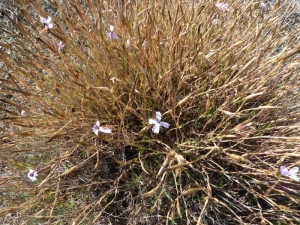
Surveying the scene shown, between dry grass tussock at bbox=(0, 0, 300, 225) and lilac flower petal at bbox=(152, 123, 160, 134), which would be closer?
lilac flower petal at bbox=(152, 123, 160, 134)

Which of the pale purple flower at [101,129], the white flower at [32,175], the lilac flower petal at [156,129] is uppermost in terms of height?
the pale purple flower at [101,129]

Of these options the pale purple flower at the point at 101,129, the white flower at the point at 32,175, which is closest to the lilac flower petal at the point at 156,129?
the pale purple flower at the point at 101,129

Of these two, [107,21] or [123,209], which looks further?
[107,21]

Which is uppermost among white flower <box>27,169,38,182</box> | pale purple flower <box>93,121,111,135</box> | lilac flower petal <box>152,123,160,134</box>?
pale purple flower <box>93,121,111,135</box>

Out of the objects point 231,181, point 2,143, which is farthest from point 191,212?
point 2,143

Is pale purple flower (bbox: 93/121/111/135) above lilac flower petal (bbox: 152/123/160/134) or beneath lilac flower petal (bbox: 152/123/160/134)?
above

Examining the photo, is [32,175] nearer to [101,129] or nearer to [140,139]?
[101,129]

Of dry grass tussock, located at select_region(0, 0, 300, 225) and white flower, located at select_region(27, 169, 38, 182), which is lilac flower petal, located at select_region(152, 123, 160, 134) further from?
white flower, located at select_region(27, 169, 38, 182)

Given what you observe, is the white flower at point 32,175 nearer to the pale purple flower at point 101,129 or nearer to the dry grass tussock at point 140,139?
the dry grass tussock at point 140,139

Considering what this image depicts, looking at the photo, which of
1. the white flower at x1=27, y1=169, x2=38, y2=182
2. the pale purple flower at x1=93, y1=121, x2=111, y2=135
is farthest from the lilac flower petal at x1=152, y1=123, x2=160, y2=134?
the white flower at x1=27, y1=169, x2=38, y2=182

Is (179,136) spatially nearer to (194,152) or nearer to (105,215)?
(194,152)

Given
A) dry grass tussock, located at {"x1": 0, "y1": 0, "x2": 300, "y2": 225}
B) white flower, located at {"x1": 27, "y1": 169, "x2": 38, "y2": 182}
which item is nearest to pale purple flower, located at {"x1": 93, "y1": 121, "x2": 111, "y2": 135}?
dry grass tussock, located at {"x1": 0, "y1": 0, "x2": 300, "y2": 225}
